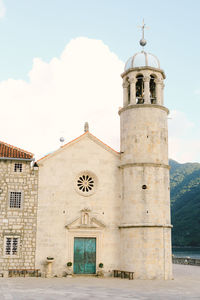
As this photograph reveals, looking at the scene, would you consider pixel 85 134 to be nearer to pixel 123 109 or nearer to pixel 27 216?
pixel 123 109

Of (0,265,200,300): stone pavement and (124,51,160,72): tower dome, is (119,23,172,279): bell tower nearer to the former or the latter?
(124,51,160,72): tower dome

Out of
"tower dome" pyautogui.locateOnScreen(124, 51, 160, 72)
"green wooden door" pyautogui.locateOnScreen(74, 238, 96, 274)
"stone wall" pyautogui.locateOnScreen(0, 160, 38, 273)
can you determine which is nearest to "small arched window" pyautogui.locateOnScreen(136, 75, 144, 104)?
"tower dome" pyautogui.locateOnScreen(124, 51, 160, 72)

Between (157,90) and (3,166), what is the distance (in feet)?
45.8

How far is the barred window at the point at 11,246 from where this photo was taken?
92.3 feet

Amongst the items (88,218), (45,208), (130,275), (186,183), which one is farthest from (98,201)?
(186,183)

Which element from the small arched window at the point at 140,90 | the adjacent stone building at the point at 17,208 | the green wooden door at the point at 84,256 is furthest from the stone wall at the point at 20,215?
the small arched window at the point at 140,90

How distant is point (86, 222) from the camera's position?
29.7 meters

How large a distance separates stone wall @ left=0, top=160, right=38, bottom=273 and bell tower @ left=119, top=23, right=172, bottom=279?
23.1ft

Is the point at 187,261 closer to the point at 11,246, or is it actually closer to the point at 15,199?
the point at 11,246

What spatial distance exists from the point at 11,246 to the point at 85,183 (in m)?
7.45

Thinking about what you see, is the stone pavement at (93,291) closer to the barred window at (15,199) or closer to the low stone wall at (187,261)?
the barred window at (15,199)

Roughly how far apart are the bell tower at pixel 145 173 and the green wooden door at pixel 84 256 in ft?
7.63

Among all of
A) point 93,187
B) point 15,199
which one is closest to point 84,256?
point 93,187

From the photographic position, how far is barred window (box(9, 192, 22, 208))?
28828 mm
